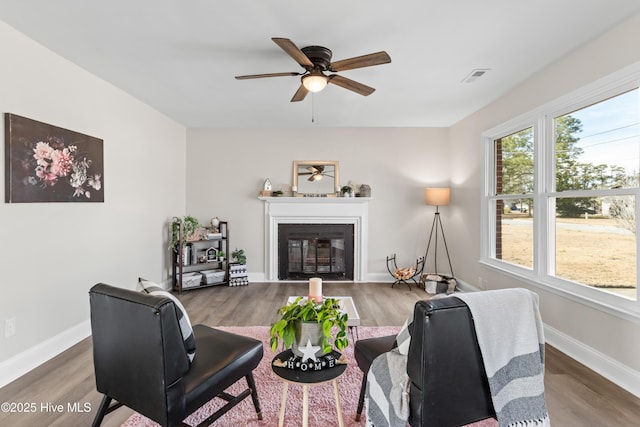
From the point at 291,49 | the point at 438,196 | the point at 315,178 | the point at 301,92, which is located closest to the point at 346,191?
the point at 315,178

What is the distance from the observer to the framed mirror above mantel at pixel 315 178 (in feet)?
17.0

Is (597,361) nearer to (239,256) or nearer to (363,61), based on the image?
(363,61)

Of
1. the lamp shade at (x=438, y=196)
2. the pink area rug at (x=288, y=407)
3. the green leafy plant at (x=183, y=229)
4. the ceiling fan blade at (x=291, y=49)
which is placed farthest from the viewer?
the lamp shade at (x=438, y=196)

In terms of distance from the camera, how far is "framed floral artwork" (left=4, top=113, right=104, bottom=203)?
91.4 inches

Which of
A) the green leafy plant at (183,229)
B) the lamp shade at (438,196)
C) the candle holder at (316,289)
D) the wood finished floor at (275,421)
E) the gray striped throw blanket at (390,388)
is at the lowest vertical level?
the wood finished floor at (275,421)

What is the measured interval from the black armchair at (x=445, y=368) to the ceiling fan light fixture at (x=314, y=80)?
6.27 feet

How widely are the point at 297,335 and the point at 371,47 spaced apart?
2.27m

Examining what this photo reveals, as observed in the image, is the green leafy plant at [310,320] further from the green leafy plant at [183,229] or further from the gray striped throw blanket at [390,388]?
the green leafy plant at [183,229]

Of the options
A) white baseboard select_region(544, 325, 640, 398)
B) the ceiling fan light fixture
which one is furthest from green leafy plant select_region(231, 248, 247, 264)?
white baseboard select_region(544, 325, 640, 398)

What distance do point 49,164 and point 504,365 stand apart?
3.47m

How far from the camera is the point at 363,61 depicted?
2.26m

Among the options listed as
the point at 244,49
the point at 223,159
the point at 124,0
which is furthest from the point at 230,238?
the point at 124,0

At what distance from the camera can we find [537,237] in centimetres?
310

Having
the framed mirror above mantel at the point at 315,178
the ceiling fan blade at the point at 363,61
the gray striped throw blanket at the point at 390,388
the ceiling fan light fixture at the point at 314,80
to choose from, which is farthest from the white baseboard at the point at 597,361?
the framed mirror above mantel at the point at 315,178
